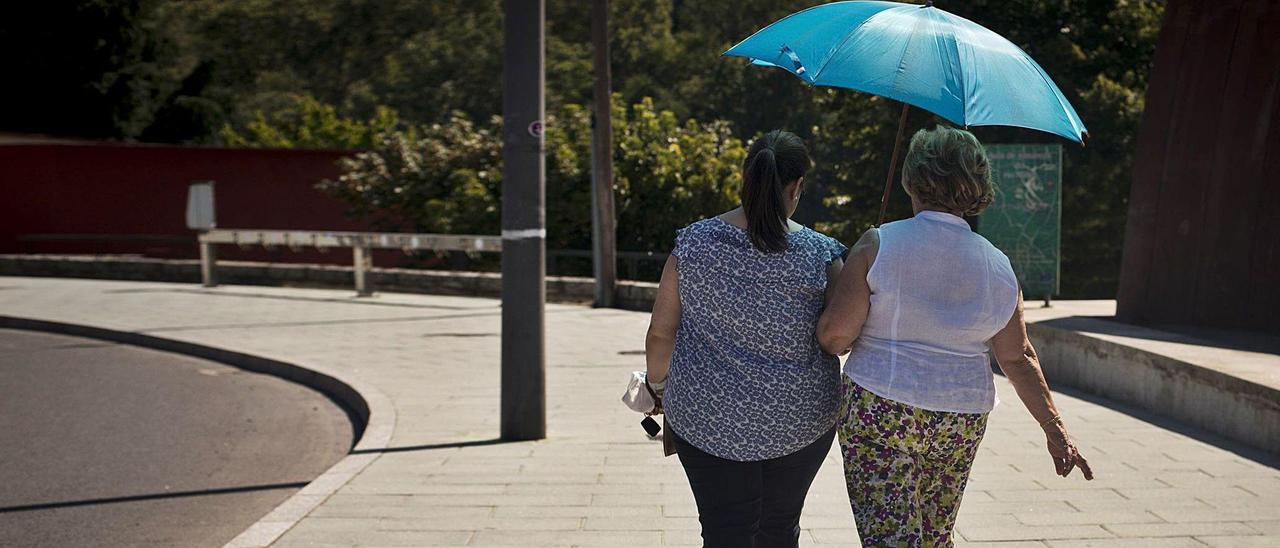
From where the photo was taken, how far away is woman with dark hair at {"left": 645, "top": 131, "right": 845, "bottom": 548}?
342 centimetres

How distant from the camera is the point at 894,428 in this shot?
3.42 m

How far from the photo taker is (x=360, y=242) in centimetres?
1902

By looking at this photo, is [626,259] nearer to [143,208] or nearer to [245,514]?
[143,208]

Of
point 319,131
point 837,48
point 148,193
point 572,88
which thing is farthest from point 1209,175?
point 319,131

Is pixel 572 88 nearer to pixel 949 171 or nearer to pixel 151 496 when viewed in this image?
pixel 151 496

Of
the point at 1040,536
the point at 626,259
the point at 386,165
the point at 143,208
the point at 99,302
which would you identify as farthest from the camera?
the point at 143,208

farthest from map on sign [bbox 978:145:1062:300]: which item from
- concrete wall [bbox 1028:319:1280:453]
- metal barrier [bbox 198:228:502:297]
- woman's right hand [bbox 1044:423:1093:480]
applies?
woman's right hand [bbox 1044:423:1093:480]

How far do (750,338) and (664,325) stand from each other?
0.26 metres

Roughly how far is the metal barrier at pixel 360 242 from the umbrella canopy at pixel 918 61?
13615mm

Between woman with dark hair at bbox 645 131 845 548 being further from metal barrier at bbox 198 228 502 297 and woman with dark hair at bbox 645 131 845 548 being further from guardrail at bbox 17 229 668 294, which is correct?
guardrail at bbox 17 229 668 294

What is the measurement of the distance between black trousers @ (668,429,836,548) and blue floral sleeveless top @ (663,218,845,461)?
50 millimetres

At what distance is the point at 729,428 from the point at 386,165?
20050 mm

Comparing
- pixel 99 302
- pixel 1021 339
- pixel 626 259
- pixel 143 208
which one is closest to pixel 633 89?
pixel 143 208

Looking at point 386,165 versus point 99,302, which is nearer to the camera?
point 99,302
